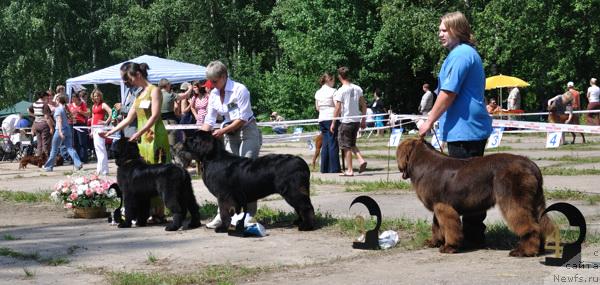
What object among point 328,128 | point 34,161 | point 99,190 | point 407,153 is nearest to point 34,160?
point 34,161

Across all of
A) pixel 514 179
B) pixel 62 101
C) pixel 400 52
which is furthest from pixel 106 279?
pixel 400 52

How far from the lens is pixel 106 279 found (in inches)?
254

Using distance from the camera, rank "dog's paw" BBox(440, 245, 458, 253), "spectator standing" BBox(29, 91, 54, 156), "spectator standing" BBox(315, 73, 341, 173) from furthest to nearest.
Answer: "spectator standing" BBox(29, 91, 54, 156), "spectator standing" BBox(315, 73, 341, 173), "dog's paw" BBox(440, 245, 458, 253)

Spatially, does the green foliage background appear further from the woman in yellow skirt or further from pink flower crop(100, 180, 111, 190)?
the woman in yellow skirt

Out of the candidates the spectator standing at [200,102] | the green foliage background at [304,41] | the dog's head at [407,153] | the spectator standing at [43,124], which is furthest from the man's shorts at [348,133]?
the green foliage background at [304,41]

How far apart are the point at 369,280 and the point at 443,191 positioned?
3.86 feet

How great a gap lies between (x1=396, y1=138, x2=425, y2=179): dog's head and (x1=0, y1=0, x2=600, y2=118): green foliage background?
30.1 meters

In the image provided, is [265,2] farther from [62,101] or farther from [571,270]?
[571,270]

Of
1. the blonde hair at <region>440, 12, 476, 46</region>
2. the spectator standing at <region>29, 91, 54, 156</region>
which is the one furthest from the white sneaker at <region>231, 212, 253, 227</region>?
the spectator standing at <region>29, 91, 54, 156</region>

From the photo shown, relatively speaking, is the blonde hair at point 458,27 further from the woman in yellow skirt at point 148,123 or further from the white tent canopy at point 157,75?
the white tent canopy at point 157,75

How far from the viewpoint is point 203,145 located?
859cm

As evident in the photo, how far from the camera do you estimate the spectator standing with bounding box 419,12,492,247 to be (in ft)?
23.0

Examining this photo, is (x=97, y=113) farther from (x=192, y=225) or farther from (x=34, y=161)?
(x=192, y=225)

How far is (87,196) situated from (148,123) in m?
1.49
